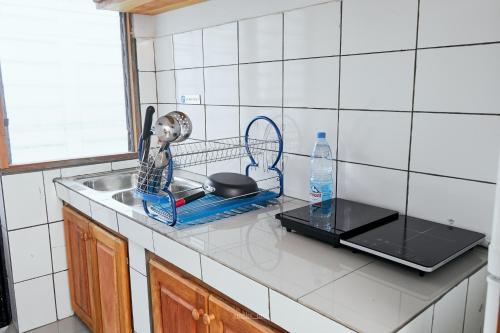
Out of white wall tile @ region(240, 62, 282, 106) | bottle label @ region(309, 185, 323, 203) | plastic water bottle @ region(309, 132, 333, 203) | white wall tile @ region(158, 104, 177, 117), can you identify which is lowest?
bottle label @ region(309, 185, 323, 203)

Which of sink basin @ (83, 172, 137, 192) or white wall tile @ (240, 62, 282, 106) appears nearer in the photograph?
white wall tile @ (240, 62, 282, 106)

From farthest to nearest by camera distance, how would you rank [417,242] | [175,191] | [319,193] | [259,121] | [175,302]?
[175,191] < [259,121] < [319,193] < [175,302] < [417,242]

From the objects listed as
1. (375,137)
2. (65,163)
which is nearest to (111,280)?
(65,163)

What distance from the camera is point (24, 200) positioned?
1.93m

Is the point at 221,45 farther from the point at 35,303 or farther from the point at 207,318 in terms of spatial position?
the point at 35,303

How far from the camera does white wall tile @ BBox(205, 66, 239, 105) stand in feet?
5.98

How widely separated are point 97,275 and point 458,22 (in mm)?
1636

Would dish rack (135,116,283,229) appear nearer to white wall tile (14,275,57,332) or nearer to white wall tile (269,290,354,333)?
white wall tile (269,290,354,333)

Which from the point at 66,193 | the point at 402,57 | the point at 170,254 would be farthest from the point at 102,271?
the point at 402,57

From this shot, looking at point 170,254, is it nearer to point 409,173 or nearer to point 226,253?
point 226,253

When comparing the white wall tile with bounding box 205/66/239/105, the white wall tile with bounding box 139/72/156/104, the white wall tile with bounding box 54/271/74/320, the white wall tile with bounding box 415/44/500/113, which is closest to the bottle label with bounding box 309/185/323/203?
the white wall tile with bounding box 415/44/500/113

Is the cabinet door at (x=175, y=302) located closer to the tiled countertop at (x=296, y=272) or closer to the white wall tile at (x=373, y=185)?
the tiled countertop at (x=296, y=272)

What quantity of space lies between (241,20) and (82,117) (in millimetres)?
1026

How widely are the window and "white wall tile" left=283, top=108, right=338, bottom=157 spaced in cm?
112
